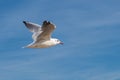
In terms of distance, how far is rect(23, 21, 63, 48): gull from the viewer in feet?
111

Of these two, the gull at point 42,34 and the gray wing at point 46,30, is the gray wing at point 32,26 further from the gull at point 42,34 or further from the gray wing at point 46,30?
the gray wing at point 46,30

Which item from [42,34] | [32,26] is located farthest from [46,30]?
[32,26]

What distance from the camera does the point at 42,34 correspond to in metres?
35.8

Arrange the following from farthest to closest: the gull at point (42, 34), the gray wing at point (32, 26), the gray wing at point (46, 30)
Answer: the gray wing at point (32, 26) < the gull at point (42, 34) < the gray wing at point (46, 30)

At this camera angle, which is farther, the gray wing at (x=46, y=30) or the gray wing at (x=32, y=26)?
the gray wing at (x=32, y=26)

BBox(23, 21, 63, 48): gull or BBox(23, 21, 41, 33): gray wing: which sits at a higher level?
BBox(23, 21, 41, 33): gray wing

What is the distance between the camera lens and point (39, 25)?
3741 cm

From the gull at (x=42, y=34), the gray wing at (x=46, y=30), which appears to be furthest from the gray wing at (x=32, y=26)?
the gray wing at (x=46, y=30)

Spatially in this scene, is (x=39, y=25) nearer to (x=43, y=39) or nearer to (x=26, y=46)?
(x=43, y=39)

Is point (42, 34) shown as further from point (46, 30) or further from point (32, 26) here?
point (32, 26)

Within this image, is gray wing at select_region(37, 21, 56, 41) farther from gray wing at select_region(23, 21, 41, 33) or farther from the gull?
gray wing at select_region(23, 21, 41, 33)

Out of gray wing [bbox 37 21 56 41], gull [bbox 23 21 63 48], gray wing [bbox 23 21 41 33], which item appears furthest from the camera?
gray wing [bbox 23 21 41 33]

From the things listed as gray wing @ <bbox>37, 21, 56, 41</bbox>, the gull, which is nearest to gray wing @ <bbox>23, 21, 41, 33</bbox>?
the gull

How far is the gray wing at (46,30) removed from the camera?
33.3 metres
